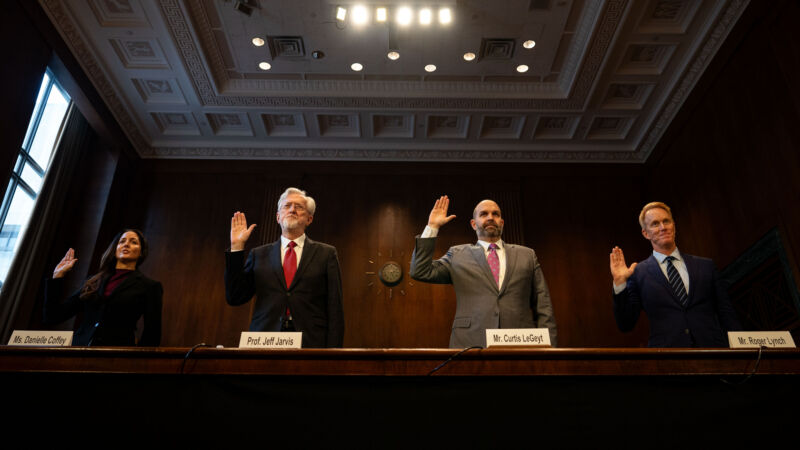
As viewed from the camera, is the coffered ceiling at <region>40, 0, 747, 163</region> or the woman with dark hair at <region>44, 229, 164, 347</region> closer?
the woman with dark hair at <region>44, 229, 164, 347</region>

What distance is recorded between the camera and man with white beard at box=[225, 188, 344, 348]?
8.94ft

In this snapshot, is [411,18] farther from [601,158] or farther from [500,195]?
[601,158]

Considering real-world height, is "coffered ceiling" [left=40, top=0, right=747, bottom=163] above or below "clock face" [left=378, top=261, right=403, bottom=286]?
above

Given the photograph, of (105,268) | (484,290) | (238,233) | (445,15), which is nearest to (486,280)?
(484,290)

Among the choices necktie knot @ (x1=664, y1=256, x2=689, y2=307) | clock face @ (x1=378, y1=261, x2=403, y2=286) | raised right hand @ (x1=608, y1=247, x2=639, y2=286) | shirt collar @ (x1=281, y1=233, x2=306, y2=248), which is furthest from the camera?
clock face @ (x1=378, y1=261, x2=403, y2=286)

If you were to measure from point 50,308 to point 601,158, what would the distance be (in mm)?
6393

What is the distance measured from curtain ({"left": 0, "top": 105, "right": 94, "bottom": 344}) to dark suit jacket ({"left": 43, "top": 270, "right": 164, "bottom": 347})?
2.83 meters

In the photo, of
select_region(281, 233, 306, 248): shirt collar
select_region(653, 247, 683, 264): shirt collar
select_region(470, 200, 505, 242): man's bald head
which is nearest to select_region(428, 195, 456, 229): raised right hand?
select_region(470, 200, 505, 242): man's bald head

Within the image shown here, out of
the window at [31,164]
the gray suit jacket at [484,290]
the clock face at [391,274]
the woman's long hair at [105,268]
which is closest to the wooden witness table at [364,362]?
the gray suit jacket at [484,290]

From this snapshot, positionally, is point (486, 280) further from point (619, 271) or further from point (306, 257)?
point (306, 257)

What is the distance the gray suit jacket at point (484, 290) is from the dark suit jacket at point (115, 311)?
1479 millimetres

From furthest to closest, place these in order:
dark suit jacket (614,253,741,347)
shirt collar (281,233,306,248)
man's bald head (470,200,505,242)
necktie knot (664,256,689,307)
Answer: man's bald head (470,200,505,242)
shirt collar (281,233,306,248)
necktie knot (664,256,689,307)
dark suit jacket (614,253,741,347)

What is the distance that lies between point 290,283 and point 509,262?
1169mm

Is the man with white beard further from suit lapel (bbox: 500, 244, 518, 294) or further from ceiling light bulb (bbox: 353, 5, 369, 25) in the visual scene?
ceiling light bulb (bbox: 353, 5, 369, 25)
